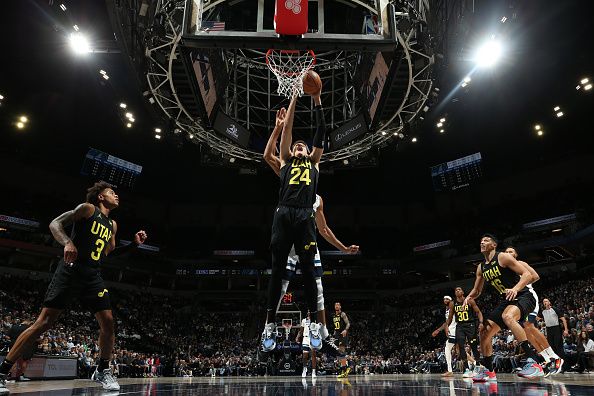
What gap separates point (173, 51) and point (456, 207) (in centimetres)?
3005

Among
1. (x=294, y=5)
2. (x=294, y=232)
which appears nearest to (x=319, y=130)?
(x=294, y=232)

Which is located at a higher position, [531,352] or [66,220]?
[66,220]

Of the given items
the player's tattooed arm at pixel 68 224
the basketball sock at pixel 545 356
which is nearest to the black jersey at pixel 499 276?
the basketball sock at pixel 545 356

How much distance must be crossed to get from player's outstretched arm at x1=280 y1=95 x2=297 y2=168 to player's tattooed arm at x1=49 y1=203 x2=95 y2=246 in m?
2.28

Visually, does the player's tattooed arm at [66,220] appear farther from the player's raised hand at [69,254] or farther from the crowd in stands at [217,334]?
the crowd in stands at [217,334]

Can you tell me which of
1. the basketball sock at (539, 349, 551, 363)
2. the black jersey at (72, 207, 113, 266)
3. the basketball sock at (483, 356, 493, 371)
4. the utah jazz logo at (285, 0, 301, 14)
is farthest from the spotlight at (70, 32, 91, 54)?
the basketball sock at (539, 349, 551, 363)

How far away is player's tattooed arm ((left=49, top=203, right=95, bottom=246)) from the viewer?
4227mm

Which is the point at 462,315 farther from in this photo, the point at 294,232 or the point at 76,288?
the point at 76,288

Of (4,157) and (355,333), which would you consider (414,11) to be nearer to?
(355,333)

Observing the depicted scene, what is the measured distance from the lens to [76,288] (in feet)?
14.7

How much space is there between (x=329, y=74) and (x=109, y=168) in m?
18.6

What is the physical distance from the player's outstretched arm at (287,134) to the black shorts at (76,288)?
248 cm

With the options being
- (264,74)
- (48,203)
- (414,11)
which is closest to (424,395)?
(414,11)

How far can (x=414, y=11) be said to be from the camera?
36.1ft
